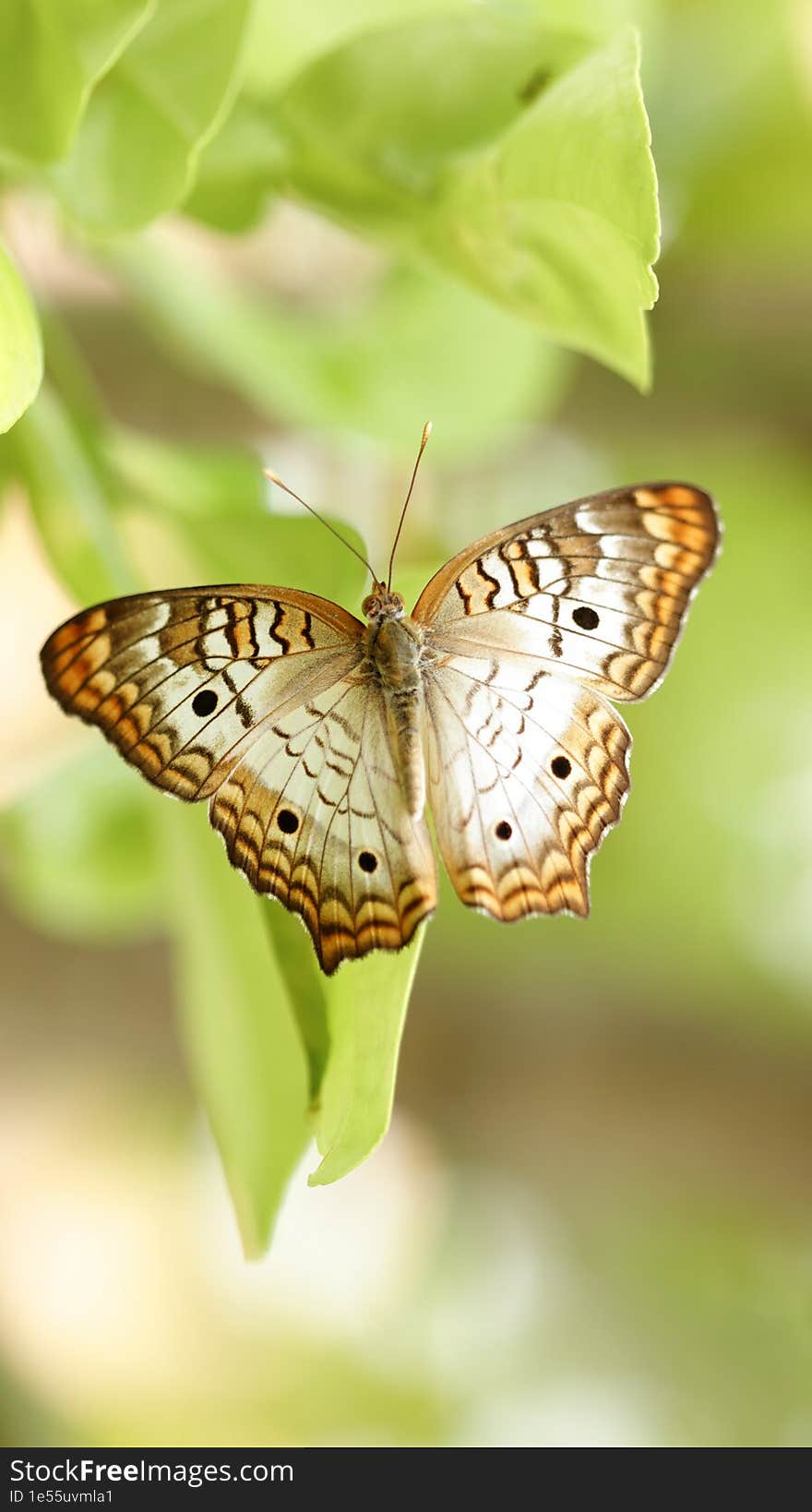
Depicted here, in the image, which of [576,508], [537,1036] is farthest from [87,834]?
[537,1036]

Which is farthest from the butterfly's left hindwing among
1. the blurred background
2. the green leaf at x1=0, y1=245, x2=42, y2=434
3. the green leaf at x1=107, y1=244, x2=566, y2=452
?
the blurred background

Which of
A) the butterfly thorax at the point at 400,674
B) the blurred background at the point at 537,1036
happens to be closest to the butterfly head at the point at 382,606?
the butterfly thorax at the point at 400,674

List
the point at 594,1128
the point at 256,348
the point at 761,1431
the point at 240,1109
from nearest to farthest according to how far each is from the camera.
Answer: the point at 240,1109, the point at 256,348, the point at 761,1431, the point at 594,1128

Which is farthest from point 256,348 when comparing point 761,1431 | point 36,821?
point 761,1431

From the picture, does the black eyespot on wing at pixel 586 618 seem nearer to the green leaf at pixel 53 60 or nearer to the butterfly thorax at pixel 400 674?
the butterfly thorax at pixel 400 674

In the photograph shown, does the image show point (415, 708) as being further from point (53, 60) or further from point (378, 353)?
point (378, 353)

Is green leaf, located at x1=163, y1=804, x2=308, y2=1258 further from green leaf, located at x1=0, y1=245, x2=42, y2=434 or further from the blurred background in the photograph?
the blurred background
